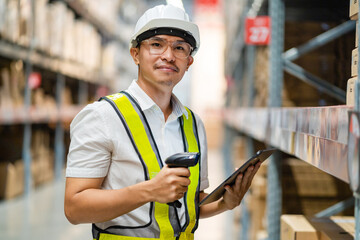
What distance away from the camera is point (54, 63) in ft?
24.9

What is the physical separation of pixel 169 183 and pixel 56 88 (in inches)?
297

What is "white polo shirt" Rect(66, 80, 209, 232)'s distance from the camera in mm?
1415

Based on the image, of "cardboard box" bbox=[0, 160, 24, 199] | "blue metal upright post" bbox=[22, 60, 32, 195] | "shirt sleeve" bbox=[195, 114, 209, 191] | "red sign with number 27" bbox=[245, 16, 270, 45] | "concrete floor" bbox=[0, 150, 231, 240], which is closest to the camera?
"shirt sleeve" bbox=[195, 114, 209, 191]

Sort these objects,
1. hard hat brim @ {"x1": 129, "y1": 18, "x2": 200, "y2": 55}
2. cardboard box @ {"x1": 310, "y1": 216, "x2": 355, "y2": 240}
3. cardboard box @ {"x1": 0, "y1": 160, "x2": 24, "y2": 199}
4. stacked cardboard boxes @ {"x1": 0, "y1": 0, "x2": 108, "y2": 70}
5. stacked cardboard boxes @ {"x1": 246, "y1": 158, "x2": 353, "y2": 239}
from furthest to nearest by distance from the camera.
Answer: cardboard box @ {"x1": 0, "y1": 160, "x2": 24, "y2": 199}
stacked cardboard boxes @ {"x1": 0, "y1": 0, "x2": 108, "y2": 70}
stacked cardboard boxes @ {"x1": 246, "y1": 158, "x2": 353, "y2": 239}
cardboard box @ {"x1": 310, "y1": 216, "x2": 355, "y2": 240}
hard hat brim @ {"x1": 129, "y1": 18, "x2": 200, "y2": 55}

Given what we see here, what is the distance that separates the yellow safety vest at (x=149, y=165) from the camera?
1.45 metres

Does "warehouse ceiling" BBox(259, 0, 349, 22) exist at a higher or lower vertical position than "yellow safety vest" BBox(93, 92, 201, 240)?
higher

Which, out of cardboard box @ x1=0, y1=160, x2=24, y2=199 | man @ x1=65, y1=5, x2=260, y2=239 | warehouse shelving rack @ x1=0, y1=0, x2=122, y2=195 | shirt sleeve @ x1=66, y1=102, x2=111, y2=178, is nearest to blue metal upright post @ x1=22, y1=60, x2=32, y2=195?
warehouse shelving rack @ x1=0, y1=0, x2=122, y2=195

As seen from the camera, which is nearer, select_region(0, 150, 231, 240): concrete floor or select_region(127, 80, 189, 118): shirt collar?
select_region(127, 80, 189, 118): shirt collar

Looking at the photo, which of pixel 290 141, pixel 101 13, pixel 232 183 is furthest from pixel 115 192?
pixel 101 13

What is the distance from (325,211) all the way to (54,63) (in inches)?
230

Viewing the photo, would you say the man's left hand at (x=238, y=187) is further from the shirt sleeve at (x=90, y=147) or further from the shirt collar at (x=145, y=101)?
the shirt sleeve at (x=90, y=147)

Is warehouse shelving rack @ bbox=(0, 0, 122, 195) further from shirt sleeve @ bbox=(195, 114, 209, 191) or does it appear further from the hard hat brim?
the hard hat brim

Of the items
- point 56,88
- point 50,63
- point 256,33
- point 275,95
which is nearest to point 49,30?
point 50,63

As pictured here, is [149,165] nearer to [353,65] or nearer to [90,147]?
[90,147]
